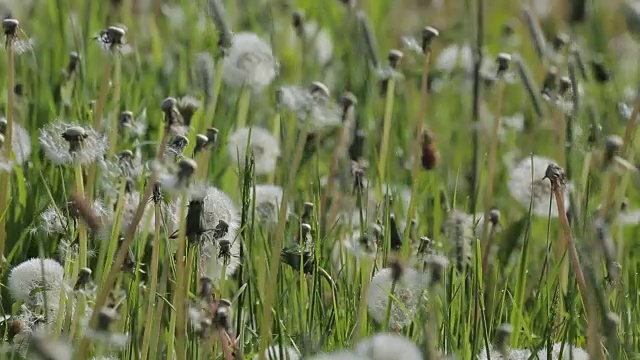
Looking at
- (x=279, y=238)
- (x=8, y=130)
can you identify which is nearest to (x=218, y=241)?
(x=279, y=238)

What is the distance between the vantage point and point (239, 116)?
2.52 m

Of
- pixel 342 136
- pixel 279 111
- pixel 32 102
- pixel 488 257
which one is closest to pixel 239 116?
pixel 279 111

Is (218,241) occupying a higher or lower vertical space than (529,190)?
lower

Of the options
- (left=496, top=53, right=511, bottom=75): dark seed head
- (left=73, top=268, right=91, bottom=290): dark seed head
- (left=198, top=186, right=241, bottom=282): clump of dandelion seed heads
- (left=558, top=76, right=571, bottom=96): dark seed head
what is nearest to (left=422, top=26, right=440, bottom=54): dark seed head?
(left=496, top=53, right=511, bottom=75): dark seed head

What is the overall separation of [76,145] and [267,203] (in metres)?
0.66

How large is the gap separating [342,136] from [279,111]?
34cm

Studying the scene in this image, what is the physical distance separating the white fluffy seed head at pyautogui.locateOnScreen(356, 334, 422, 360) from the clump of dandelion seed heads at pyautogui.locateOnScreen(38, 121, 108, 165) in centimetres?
48

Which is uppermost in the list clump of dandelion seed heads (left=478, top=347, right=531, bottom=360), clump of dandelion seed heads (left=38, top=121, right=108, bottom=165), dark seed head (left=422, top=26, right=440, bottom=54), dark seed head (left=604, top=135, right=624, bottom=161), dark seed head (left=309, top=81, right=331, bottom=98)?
dark seed head (left=422, top=26, right=440, bottom=54)

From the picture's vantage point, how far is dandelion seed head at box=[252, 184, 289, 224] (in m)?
1.93

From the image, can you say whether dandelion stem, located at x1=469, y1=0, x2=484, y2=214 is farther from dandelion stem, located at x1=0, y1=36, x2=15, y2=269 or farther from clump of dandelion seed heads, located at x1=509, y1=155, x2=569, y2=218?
dandelion stem, located at x1=0, y1=36, x2=15, y2=269

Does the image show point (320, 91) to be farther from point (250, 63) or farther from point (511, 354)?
point (250, 63)

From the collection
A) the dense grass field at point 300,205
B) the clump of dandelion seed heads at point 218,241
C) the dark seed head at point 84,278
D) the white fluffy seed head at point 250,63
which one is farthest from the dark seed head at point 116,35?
the white fluffy seed head at point 250,63

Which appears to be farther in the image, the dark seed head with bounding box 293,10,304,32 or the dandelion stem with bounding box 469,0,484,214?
the dark seed head with bounding box 293,10,304,32

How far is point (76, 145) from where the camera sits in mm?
1326
